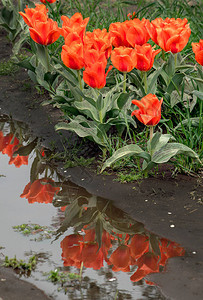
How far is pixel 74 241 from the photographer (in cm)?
347

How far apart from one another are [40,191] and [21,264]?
1125 millimetres

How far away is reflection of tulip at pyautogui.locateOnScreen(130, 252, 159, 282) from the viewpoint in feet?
10.1

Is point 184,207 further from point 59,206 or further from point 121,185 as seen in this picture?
point 59,206

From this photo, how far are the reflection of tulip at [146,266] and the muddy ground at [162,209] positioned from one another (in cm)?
6

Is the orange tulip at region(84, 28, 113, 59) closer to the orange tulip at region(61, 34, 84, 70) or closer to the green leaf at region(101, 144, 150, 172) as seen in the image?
the orange tulip at region(61, 34, 84, 70)

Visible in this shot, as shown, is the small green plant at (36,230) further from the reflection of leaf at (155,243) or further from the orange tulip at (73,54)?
the orange tulip at (73,54)

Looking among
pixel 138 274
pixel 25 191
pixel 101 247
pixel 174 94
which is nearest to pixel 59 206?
pixel 25 191

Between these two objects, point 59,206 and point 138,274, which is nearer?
point 138,274

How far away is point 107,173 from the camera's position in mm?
4270

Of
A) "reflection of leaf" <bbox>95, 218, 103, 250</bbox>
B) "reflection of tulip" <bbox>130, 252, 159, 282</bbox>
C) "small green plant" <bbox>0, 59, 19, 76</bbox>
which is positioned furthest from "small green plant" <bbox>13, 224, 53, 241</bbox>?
"small green plant" <bbox>0, 59, 19, 76</bbox>

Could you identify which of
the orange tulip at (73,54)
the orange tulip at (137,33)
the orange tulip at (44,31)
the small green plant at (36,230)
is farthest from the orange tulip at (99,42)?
the small green plant at (36,230)

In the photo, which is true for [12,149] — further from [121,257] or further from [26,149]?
[121,257]

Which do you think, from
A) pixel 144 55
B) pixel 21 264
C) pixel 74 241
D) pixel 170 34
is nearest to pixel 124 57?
pixel 144 55

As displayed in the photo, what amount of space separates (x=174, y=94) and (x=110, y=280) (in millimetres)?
2061
